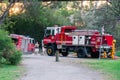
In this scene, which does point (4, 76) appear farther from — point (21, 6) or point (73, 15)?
point (73, 15)

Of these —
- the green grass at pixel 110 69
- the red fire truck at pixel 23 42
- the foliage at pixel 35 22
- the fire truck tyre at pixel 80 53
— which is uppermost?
the foliage at pixel 35 22

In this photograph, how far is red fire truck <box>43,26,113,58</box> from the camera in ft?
127

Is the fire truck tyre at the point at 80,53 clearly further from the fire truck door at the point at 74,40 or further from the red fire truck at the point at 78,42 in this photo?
the fire truck door at the point at 74,40

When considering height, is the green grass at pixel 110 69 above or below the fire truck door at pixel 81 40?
below

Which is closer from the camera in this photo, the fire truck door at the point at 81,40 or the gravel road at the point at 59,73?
the gravel road at the point at 59,73

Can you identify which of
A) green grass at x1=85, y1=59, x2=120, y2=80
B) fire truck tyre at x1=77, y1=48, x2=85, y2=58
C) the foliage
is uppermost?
the foliage

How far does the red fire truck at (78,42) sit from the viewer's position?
127 ft

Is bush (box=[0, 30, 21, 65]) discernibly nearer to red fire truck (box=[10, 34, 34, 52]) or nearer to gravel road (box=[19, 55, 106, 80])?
gravel road (box=[19, 55, 106, 80])

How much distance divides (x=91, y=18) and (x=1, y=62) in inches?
1396

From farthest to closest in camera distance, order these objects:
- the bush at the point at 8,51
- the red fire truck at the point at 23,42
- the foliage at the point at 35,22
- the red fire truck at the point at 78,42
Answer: the foliage at the point at 35,22
the red fire truck at the point at 23,42
the red fire truck at the point at 78,42
the bush at the point at 8,51

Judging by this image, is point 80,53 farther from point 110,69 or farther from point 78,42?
point 110,69

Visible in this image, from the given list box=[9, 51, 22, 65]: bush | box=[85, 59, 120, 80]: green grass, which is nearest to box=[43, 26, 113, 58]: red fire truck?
box=[85, 59, 120, 80]: green grass

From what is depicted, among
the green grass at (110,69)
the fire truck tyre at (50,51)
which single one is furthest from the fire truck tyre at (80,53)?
the green grass at (110,69)

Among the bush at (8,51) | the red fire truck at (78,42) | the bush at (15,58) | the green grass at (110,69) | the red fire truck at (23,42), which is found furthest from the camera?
the red fire truck at (23,42)
